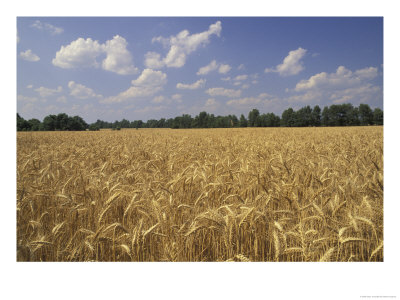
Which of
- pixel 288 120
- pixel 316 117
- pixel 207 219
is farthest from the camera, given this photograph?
pixel 288 120

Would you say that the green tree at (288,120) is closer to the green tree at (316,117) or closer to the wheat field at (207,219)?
the green tree at (316,117)

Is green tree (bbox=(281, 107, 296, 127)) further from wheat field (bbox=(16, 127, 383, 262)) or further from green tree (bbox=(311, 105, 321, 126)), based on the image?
wheat field (bbox=(16, 127, 383, 262))

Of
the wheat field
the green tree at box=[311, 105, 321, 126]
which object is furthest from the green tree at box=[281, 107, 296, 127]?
the wheat field

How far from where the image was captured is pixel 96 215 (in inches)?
85.9

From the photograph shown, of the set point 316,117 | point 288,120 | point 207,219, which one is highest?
point 288,120

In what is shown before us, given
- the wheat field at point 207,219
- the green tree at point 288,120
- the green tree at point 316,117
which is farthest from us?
the green tree at point 288,120

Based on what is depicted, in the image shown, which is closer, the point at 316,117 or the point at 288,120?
the point at 316,117

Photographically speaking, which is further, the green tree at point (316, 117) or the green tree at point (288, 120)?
the green tree at point (288, 120)

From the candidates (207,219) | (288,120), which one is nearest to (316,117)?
(288,120)

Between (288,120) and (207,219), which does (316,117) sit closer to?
(288,120)

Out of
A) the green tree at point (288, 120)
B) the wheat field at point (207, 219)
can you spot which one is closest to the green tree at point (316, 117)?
the green tree at point (288, 120)

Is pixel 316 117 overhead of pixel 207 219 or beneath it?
overhead
